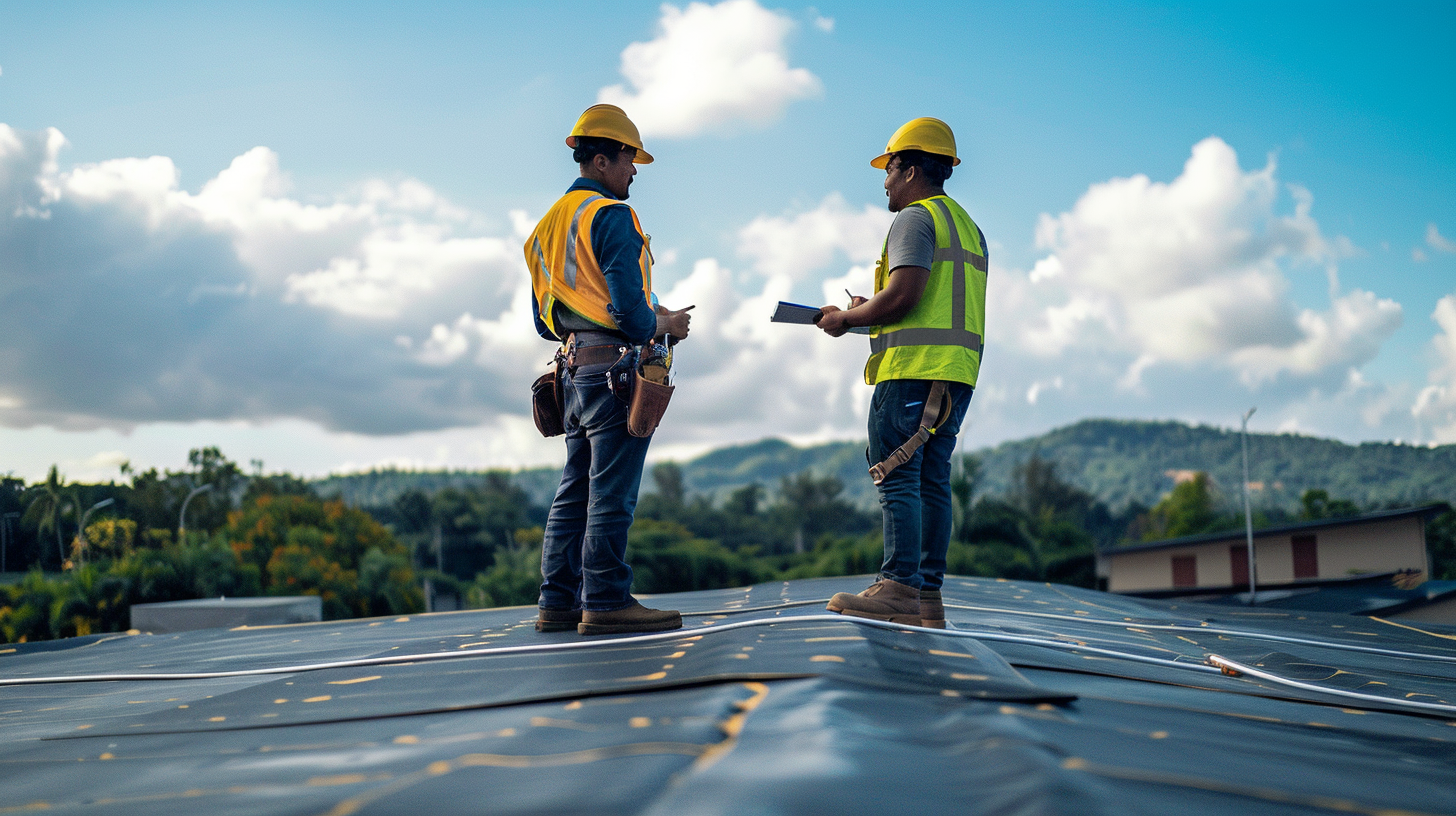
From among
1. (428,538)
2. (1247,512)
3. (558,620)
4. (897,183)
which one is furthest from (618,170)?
(428,538)

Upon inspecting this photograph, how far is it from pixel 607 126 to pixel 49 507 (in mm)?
63064

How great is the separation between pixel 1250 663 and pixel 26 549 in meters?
62.1

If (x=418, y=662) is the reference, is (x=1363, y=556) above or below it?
below

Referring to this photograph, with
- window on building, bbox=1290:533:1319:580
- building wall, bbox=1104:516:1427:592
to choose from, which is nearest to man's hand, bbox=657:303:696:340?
building wall, bbox=1104:516:1427:592

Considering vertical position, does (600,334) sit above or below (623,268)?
below

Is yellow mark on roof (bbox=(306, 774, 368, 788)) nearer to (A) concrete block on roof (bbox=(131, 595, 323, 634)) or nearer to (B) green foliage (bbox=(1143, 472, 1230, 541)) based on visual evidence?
(A) concrete block on roof (bbox=(131, 595, 323, 634))

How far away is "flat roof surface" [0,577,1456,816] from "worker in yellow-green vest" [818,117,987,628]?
0.61 metres

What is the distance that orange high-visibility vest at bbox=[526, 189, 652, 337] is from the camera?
3324 mm

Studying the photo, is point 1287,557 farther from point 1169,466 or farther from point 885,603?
point 1169,466

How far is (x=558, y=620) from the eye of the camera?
3.60 metres

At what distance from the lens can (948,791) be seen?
4.04 feet

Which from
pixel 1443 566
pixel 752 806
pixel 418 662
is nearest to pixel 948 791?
pixel 752 806

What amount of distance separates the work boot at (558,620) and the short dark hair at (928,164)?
86.5 inches

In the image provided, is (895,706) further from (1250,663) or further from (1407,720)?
(1250,663)
